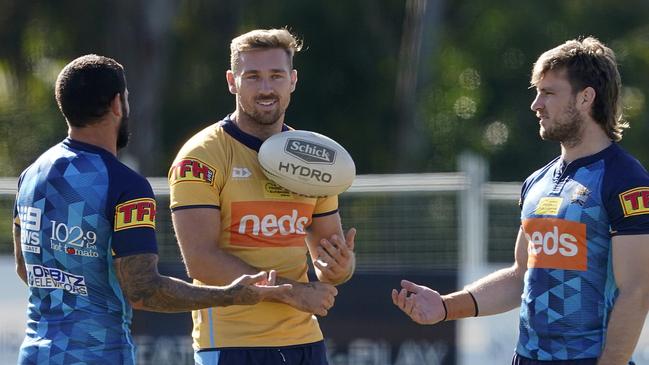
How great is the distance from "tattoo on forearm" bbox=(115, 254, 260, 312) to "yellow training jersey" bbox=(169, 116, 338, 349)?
0.52 meters

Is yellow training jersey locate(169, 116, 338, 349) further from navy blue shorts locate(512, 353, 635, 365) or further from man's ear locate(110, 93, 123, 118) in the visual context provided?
navy blue shorts locate(512, 353, 635, 365)

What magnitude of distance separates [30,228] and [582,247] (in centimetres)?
209

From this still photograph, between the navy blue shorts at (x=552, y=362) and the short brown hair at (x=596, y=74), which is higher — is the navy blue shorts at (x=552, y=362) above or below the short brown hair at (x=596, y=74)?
below

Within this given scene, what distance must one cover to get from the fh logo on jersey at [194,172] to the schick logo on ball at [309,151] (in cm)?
34

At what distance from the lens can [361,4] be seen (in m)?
20.2

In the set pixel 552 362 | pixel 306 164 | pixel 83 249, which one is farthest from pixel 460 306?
pixel 83 249

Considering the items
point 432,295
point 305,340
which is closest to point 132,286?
point 305,340

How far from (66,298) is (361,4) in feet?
54.2

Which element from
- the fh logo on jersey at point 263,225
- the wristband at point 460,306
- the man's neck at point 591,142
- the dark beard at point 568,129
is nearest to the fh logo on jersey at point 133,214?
the fh logo on jersey at point 263,225

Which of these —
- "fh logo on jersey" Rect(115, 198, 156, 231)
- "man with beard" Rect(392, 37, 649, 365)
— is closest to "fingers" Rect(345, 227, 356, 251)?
"man with beard" Rect(392, 37, 649, 365)

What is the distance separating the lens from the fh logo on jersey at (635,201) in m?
4.33

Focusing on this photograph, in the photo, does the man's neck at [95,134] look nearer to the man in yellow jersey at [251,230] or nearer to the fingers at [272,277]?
the man in yellow jersey at [251,230]

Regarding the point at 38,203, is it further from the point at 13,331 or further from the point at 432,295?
the point at 13,331

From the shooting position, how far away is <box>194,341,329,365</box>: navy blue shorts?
185 inches
